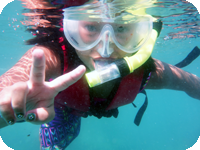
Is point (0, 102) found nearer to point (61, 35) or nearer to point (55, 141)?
point (61, 35)

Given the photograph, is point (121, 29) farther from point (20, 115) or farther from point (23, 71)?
point (20, 115)

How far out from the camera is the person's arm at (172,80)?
11.4 feet

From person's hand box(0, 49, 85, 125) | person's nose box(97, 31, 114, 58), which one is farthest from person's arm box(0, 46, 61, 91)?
person's nose box(97, 31, 114, 58)

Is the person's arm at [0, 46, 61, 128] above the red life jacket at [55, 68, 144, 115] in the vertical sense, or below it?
above

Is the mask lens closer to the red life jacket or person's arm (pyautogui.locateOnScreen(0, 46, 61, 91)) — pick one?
person's arm (pyautogui.locateOnScreen(0, 46, 61, 91))

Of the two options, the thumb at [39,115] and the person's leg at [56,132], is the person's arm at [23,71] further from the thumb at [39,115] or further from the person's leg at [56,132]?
the person's leg at [56,132]

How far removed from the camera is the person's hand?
3.82ft

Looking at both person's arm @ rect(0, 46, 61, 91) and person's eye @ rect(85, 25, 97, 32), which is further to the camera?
person's eye @ rect(85, 25, 97, 32)

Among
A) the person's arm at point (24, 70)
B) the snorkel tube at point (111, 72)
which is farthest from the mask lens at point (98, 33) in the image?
the person's arm at point (24, 70)

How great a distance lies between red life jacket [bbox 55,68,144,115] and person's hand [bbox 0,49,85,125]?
50.4 inches

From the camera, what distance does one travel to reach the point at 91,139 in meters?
19.2

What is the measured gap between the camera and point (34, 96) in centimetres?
143

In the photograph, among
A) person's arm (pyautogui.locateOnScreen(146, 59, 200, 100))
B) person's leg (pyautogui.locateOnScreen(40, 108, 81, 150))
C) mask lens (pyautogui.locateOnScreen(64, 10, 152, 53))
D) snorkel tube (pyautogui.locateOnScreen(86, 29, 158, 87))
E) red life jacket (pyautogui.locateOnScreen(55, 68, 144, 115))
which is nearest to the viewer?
snorkel tube (pyautogui.locateOnScreen(86, 29, 158, 87))

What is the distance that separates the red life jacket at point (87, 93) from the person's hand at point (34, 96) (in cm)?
128
